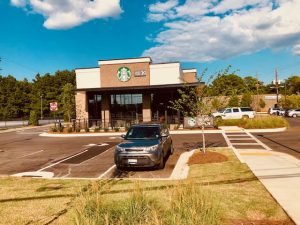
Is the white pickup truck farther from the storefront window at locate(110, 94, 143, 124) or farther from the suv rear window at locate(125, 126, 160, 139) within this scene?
the suv rear window at locate(125, 126, 160, 139)

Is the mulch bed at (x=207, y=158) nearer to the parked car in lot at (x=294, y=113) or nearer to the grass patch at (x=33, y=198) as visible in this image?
the grass patch at (x=33, y=198)

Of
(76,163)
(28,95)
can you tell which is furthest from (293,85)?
(76,163)

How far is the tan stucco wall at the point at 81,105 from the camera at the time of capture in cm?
3662

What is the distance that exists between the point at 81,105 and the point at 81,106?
12 centimetres

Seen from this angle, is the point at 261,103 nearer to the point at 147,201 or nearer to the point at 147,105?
the point at 147,105

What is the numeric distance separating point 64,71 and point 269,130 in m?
75.0

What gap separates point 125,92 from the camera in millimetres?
35781

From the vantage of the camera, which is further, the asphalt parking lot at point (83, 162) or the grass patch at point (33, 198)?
the asphalt parking lot at point (83, 162)

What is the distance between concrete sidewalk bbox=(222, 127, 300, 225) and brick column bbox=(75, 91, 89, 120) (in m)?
24.6

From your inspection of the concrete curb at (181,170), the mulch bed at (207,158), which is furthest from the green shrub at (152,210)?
the mulch bed at (207,158)

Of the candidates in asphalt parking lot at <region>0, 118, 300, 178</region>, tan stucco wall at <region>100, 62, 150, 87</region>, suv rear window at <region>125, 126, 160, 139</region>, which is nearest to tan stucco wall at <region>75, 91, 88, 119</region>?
tan stucco wall at <region>100, 62, 150, 87</region>

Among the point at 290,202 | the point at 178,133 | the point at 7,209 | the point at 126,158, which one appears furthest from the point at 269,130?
the point at 7,209

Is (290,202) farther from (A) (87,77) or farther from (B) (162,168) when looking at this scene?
(A) (87,77)

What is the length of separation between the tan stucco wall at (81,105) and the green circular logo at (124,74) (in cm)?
486
